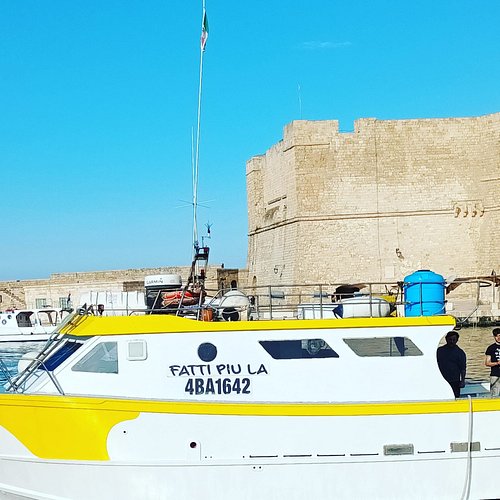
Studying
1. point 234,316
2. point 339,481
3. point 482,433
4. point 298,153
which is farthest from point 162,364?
point 298,153

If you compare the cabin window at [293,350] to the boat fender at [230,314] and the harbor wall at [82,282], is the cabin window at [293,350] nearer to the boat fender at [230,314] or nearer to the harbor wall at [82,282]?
the boat fender at [230,314]

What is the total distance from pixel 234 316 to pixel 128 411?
69.3 inches

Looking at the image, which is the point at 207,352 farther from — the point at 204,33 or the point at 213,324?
the point at 204,33

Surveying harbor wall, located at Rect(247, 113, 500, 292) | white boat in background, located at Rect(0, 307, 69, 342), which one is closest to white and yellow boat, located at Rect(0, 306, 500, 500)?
white boat in background, located at Rect(0, 307, 69, 342)

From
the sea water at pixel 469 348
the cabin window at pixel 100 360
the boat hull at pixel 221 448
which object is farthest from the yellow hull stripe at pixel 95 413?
the sea water at pixel 469 348

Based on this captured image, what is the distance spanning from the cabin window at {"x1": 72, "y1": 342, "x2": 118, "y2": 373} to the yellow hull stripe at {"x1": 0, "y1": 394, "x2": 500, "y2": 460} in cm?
40

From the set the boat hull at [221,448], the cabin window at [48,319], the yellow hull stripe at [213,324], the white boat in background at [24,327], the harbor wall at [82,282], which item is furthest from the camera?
the harbor wall at [82,282]

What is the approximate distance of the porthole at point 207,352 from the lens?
25.1 ft

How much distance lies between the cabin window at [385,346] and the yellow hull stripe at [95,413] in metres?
0.62

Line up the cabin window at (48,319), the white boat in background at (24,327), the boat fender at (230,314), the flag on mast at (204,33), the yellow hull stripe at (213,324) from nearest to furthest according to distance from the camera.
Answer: the yellow hull stripe at (213,324) → the boat fender at (230,314) → the flag on mast at (204,33) → the white boat in background at (24,327) → the cabin window at (48,319)

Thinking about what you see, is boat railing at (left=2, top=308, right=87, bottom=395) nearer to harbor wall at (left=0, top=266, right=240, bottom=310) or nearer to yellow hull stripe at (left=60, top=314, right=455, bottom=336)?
yellow hull stripe at (left=60, top=314, right=455, bottom=336)

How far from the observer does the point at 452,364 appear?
26.5 feet

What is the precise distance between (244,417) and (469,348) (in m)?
15.3

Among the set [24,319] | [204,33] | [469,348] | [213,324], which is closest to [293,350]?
[213,324]
